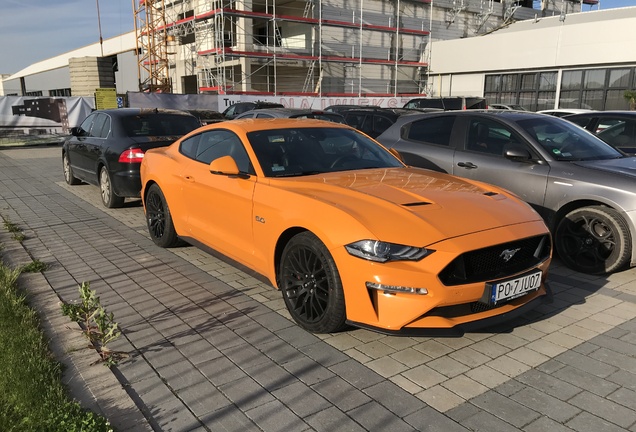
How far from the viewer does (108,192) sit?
8562mm

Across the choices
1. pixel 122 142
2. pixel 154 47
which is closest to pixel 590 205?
pixel 122 142

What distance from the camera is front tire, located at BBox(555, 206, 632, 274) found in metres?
5.11

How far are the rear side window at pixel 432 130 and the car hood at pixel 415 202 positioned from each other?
230 centimetres

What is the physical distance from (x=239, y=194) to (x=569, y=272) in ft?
11.9

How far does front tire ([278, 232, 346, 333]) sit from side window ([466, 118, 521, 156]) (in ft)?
10.8

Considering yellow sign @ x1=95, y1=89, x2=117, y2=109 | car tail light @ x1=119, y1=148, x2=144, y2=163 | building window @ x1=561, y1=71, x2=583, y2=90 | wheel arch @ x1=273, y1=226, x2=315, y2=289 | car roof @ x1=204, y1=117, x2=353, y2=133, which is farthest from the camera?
building window @ x1=561, y1=71, x2=583, y2=90

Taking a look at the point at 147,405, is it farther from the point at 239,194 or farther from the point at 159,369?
the point at 239,194

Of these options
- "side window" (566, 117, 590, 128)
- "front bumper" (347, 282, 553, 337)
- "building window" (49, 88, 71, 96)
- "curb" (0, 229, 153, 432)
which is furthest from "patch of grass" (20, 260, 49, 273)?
"building window" (49, 88, 71, 96)

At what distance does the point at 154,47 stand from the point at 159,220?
4176 cm

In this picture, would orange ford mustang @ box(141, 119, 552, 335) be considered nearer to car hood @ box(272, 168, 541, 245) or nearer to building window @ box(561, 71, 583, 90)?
car hood @ box(272, 168, 541, 245)

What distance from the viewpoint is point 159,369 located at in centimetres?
347

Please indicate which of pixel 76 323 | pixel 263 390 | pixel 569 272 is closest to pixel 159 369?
pixel 263 390

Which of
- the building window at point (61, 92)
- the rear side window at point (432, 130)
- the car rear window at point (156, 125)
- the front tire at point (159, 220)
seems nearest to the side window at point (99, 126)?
the car rear window at point (156, 125)

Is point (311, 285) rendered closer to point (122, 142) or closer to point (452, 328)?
point (452, 328)
